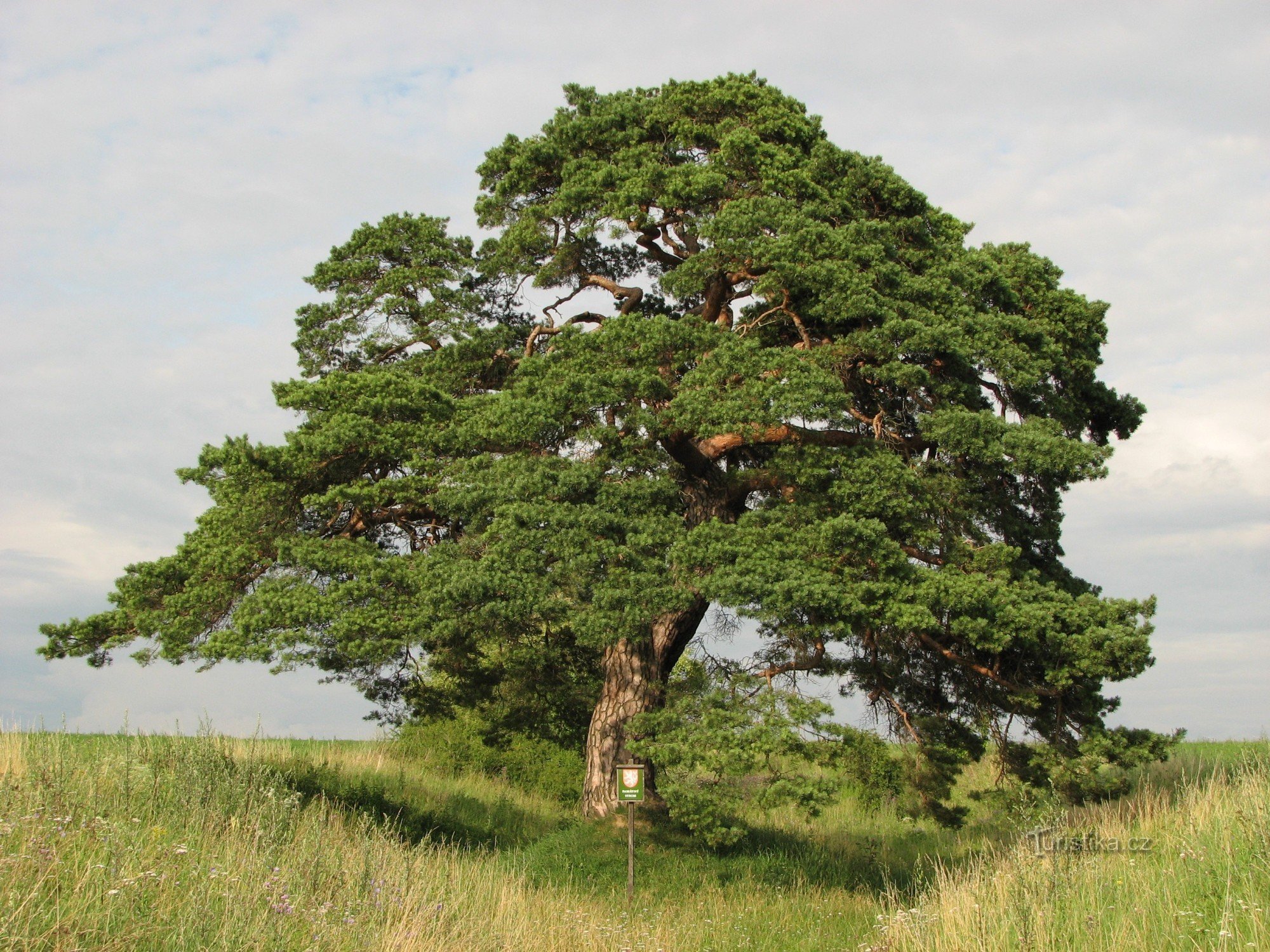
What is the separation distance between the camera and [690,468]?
15.8m

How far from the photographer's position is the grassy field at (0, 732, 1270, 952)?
300 inches

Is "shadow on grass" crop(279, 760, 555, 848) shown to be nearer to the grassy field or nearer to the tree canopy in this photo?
the grassy field

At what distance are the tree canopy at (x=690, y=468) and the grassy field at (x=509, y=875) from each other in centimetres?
170

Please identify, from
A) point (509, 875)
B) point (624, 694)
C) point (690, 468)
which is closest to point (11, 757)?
point (509, 875)

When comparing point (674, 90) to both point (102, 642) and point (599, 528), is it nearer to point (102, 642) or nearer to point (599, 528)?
point (599, 528)

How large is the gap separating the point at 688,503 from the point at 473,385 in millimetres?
4482

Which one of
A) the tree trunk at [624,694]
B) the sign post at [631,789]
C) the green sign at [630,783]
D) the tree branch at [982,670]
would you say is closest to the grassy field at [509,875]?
the sign post at [631,789]

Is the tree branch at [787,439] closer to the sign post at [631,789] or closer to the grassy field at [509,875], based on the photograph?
the sign post at [631,789]

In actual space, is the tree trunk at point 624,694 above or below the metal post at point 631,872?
above

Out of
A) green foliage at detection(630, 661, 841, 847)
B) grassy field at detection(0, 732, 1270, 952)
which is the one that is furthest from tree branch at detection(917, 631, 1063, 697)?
green foliage at detection(630, 661, 841, 847)

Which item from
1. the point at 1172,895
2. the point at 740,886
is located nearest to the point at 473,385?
the point at 740,886

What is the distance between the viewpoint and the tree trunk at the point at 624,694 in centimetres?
1562

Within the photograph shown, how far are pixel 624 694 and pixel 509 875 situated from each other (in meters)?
3.72

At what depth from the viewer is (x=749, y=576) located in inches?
488
